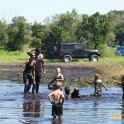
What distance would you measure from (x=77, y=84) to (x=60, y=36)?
107 ft

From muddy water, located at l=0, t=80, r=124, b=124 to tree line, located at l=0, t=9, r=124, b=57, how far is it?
37325 mm

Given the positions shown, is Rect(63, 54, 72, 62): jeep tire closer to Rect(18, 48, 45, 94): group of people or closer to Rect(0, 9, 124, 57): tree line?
Rect(0, 9, 124, 57): tree line

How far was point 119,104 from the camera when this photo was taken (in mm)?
21188

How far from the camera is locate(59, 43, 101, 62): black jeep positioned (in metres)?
56.2

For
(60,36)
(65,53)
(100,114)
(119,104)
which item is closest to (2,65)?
(65,53)

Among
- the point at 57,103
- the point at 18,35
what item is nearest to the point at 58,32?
the point at 18,35

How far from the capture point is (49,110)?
18.7 meters

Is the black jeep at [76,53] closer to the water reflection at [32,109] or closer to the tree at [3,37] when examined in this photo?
the tree at [3,37]

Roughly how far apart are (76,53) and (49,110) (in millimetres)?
37885

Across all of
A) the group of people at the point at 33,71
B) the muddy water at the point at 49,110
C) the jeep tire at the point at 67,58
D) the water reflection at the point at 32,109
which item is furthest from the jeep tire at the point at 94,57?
the water reflection at the point at 32,109

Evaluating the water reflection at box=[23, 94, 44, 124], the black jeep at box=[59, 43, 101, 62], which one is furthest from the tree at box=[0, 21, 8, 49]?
the water reflection at box=[23, 94, 44, 124]

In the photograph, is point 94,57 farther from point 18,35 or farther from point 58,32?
point 18,35

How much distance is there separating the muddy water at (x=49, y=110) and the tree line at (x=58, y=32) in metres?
37.3

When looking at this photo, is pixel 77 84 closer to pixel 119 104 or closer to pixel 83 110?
pixel 119 104
